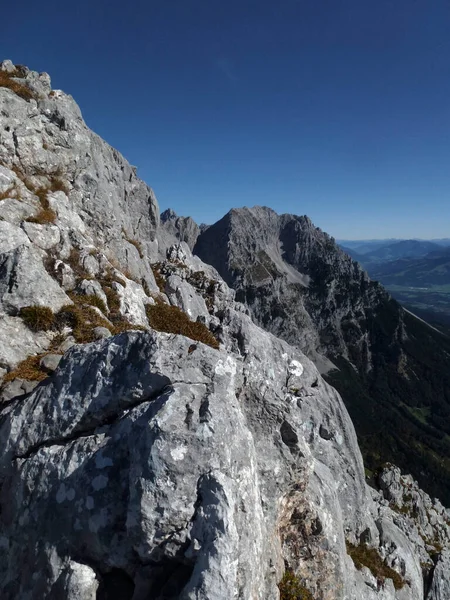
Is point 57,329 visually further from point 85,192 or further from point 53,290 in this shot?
point 85,192

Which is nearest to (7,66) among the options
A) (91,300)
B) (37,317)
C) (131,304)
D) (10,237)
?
(10,237)

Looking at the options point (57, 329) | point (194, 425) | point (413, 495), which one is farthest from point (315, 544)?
point (413, 495)

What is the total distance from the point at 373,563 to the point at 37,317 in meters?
20.1

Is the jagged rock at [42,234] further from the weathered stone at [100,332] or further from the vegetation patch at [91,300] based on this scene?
the weathered stone at [100,332]

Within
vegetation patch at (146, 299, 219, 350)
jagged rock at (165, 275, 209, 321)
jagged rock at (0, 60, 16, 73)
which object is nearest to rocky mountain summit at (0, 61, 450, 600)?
vegetation patch at (146, 299, 219, 350)

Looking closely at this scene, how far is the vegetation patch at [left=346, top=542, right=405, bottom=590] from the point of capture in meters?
17.3

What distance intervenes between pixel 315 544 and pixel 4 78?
38317 mm

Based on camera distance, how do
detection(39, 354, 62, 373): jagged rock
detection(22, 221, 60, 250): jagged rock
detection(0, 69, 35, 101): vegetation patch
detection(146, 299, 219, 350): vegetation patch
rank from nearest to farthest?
detection(39, 354, 62, 373): jagged rock, detection(22, 221, 60, 250): jagged rock, detection(146, 299, 219, 350): vegetation patch, detection(0, 69, 35, 101): vegetation patch

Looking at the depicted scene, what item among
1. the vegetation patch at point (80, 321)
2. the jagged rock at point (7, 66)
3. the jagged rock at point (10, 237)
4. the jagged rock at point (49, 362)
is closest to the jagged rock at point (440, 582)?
the vegetation patch at point (80, 321)

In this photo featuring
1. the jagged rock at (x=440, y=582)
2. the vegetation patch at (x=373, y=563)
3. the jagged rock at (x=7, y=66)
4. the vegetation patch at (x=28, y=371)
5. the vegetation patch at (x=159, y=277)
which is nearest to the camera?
the vegetation patch at (x=28, y=371)

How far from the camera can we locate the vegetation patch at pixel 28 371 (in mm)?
11914

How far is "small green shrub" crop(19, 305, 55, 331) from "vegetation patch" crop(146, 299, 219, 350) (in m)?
7.29

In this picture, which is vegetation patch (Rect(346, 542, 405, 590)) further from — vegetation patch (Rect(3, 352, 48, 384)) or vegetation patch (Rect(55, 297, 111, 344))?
vegetation patch (Rect(3, 352, 48, 384))

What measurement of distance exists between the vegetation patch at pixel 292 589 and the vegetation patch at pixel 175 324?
13.6 meters
